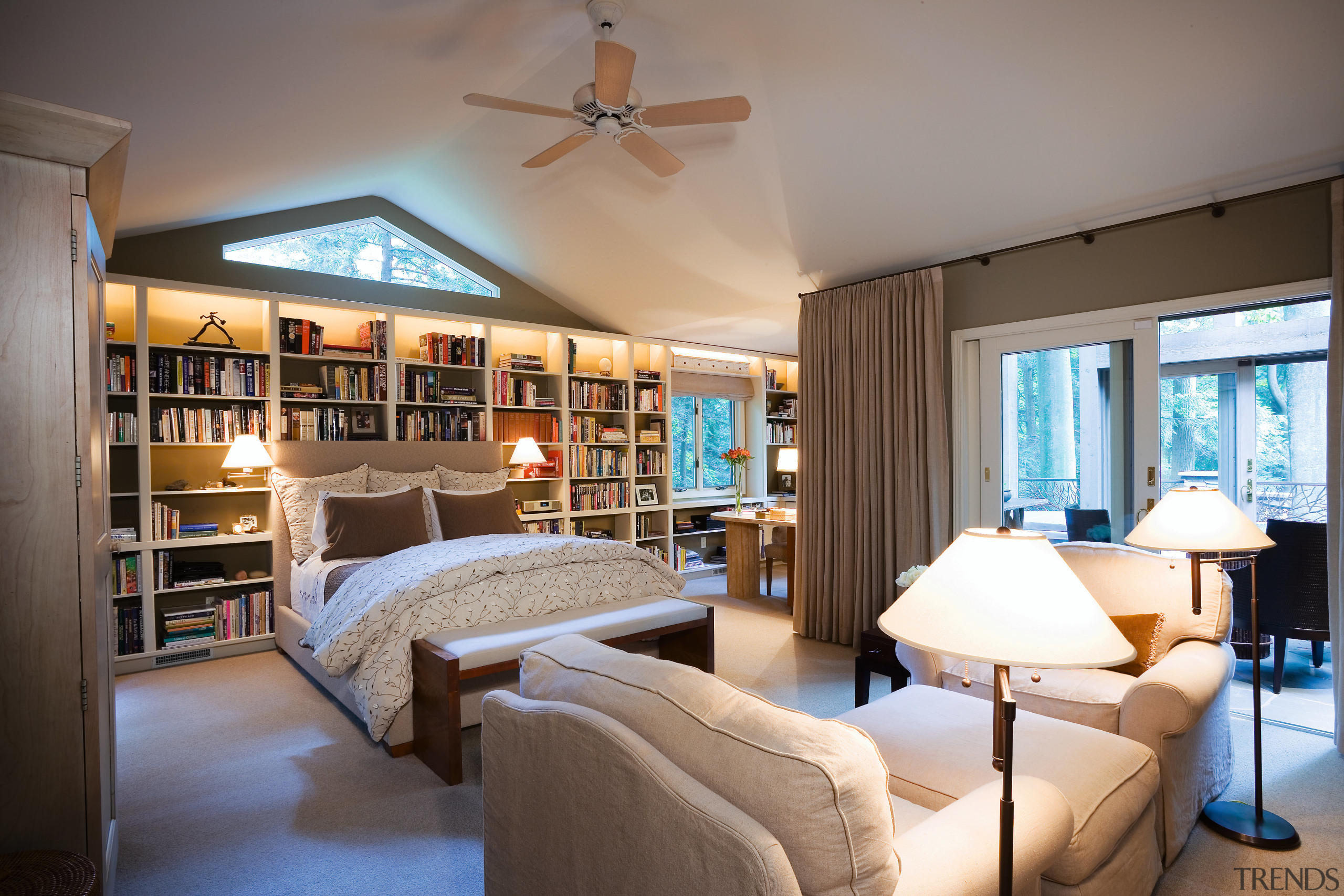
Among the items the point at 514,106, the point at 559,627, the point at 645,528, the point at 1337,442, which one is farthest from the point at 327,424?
the point at 1337,442

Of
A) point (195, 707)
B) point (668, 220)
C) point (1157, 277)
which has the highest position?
point (668, 220)

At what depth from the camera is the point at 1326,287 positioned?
282 cm

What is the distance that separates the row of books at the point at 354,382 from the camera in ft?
15.6

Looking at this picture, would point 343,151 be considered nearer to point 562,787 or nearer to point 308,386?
point 308,386

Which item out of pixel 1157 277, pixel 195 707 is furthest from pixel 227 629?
pixel 1157 277

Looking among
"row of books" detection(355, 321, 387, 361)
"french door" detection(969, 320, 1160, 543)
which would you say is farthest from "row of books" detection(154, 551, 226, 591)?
"french door" detection(969, 320, 1160, 543)

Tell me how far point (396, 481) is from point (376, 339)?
1.06m

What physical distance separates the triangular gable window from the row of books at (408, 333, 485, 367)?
1.71 feet

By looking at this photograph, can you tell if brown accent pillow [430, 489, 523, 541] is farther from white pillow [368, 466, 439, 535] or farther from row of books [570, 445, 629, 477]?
row of books [570, 445, 629, 477]

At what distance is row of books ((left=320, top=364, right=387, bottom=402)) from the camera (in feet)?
15.6

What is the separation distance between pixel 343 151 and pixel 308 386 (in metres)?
1.59

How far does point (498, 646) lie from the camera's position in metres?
2.75

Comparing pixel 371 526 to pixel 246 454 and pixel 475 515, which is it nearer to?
pixel 475 515

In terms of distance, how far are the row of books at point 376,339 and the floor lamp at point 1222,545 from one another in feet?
15.0
